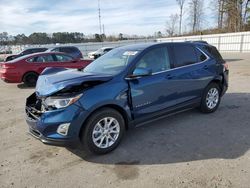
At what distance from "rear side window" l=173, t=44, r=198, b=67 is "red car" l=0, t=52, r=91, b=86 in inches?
291

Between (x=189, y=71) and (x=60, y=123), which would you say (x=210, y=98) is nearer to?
(x=189, y=71)

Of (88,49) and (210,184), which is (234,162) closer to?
(210,184)

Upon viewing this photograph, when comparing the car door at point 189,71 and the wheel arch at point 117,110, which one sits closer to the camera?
the wheel arch at point 117,110

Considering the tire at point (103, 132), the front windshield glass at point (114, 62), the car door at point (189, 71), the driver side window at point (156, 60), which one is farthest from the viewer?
the car door at point (189, 71)

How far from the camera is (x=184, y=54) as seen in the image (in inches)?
216

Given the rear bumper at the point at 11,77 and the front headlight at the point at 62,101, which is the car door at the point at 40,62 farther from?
the front headlight at the point at 62,101

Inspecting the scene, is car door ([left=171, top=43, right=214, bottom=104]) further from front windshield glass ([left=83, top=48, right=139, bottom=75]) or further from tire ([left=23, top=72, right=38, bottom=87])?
tire ([left=23, top=72, right=38, bottom=87])

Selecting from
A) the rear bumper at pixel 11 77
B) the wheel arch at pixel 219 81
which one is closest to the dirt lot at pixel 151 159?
the wheel arch at pixel 219 81

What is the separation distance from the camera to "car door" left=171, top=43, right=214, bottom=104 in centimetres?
522

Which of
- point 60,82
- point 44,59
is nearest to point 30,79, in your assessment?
point 44,59

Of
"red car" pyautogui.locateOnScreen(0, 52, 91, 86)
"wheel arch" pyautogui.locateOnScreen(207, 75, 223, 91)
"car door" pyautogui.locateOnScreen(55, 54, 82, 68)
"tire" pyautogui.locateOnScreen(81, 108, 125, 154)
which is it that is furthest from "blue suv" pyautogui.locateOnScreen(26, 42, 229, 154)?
"car door" pyautogui.locateOnScreen(55, 54, 82, 68)

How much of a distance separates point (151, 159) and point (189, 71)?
2236 millimetres

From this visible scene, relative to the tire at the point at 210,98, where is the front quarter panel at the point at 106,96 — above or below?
above

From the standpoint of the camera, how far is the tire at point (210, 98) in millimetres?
5895
